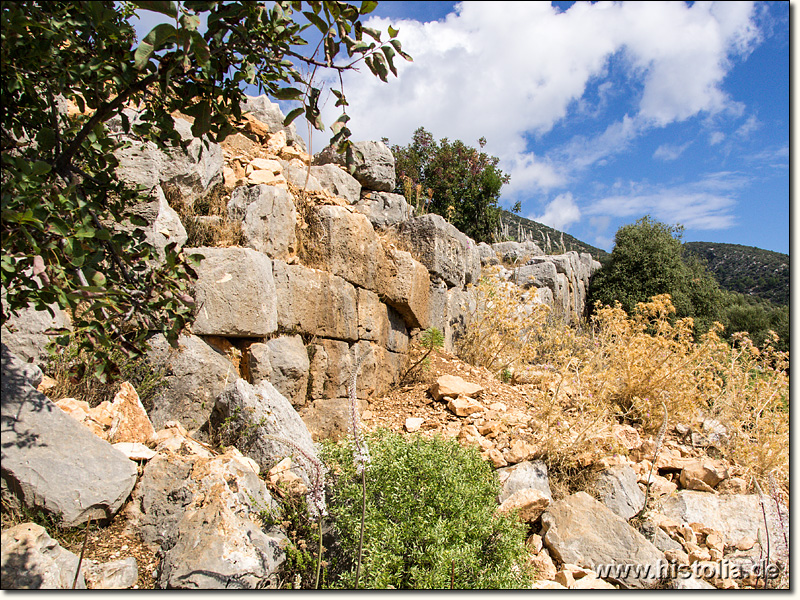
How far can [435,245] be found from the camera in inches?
289

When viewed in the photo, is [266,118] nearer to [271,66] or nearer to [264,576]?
[271,66]

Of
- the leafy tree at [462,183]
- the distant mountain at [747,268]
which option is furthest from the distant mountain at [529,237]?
the distant mountain at [747,268]

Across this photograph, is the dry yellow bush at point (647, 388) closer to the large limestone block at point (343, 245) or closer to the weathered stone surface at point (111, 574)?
the large limestone block at point (343, 245)

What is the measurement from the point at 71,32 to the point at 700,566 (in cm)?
480

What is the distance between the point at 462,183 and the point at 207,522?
15.4 metres

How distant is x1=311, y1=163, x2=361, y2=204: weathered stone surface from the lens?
799 centimetres

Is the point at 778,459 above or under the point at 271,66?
under

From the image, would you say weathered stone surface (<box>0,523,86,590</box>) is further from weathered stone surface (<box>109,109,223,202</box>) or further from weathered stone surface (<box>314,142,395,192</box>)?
weathered stone surface (<box>314,142,395,192</box>)

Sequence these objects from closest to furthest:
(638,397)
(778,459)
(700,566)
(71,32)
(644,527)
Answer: (71,32)
(700,566)
(644,527)
(778,459)
(638,397)

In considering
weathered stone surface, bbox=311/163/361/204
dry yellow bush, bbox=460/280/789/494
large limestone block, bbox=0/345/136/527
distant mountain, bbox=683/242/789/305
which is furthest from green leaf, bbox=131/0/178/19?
distant mountain, bbox=683/242/789/305

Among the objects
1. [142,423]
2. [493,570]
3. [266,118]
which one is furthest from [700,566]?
[266,118]

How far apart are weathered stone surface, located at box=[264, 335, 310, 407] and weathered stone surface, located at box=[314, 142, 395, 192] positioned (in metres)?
5.30

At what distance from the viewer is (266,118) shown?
8.96m

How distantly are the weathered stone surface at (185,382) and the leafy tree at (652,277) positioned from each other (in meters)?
14.0
